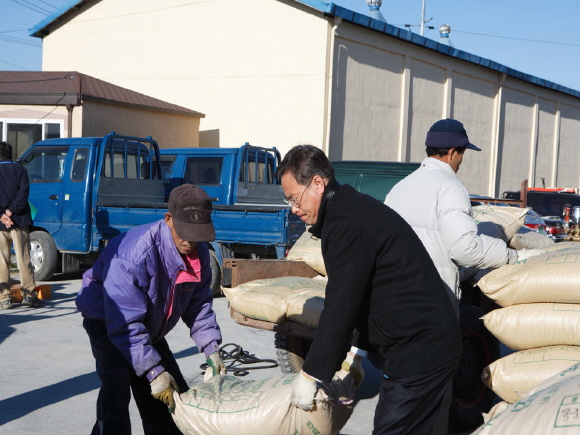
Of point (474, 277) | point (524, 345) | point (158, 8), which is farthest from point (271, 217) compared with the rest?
point (158, 8)

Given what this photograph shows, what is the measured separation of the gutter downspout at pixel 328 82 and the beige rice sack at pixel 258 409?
14.0 meters

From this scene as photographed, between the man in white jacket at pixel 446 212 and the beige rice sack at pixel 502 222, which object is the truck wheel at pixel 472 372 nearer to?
the beige rice sack at pixel 502 222

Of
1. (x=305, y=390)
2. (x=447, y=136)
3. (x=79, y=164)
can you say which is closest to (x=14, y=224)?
(x=79, y=164)

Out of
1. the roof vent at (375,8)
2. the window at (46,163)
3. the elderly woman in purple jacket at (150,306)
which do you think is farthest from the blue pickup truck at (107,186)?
the roof vent at (375,8)

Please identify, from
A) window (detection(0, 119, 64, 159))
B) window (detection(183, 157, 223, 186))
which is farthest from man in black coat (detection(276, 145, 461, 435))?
window (detection(0, 119, 64, 159))

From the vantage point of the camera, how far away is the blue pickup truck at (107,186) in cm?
1116

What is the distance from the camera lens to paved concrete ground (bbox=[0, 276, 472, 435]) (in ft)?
16.9

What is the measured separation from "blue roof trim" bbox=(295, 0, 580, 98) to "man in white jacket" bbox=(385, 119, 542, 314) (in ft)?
43.4

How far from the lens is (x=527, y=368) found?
441 cm

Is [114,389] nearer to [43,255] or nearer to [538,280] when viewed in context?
[538,280]

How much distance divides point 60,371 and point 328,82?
12129mm

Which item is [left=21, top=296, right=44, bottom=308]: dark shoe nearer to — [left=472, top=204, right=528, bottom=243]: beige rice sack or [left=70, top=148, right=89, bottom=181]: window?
[left=70, top=148, right=89, bottom=181]: window

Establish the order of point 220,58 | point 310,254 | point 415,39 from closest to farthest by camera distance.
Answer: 1. point 310,254
2. point 220,58
3. point 415,39

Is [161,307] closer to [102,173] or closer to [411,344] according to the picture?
[411,344]
